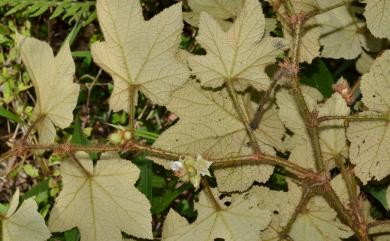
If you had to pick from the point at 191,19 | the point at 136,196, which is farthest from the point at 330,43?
the point at 136,196

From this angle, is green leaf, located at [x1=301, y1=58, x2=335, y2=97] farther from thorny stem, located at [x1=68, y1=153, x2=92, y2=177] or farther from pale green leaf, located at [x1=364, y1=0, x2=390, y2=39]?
thorny stem, located at [x1=68, y1=153, x2=92, y2=177]

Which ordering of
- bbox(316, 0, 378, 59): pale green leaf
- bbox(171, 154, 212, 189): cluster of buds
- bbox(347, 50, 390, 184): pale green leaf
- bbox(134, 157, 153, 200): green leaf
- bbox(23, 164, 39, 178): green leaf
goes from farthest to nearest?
bbox(23, 164, 39, 178): green leaf → bbox(316, 0, 378, 59): pale green leaf → bbox(134, 157, 153, 200): green leaf → bbox(347, 50, 390, 184): pale green leaf → bbox(171, 154, 212, 189): cluster of buds

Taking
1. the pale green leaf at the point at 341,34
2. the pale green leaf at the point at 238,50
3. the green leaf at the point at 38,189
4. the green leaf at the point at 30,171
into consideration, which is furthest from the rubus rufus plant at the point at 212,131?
the green leaf at the point at 30,171

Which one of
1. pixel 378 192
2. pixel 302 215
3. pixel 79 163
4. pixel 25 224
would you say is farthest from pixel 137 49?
pixel 378 192

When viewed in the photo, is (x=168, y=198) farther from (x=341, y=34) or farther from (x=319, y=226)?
(x=341, y=34)

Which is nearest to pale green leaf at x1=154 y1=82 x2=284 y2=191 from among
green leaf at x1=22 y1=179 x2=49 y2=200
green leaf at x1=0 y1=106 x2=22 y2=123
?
green leaf at x1=22 y1=179 x2=49 y2=200

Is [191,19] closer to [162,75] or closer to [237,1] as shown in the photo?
[237,1]
